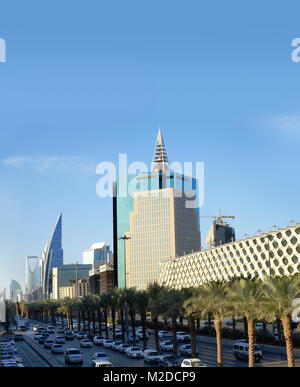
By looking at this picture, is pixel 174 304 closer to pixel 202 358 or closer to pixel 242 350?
pixel 202 358

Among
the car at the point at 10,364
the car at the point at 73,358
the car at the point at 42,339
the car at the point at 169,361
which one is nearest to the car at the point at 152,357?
the car at the point at 169,361

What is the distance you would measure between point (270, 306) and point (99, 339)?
50.0m

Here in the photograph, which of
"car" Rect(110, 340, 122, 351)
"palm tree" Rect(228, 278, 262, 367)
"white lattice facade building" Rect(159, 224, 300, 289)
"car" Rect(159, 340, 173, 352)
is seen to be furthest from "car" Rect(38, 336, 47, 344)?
"palm tree" Rect(228, 278, 262, 367)

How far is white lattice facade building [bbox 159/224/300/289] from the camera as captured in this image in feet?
364

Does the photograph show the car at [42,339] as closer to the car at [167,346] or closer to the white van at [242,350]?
the car at [167,346]

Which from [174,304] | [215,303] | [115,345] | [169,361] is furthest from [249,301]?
[115,345]

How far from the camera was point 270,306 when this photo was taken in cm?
3347

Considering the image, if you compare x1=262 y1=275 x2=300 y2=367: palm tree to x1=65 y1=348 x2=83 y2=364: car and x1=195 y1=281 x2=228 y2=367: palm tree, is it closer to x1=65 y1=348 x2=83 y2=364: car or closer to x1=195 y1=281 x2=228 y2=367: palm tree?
x1=195 y1=281 x2=228 y2=367: palm tree

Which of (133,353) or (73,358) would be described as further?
(133,353)

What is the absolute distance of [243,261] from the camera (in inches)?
5037
